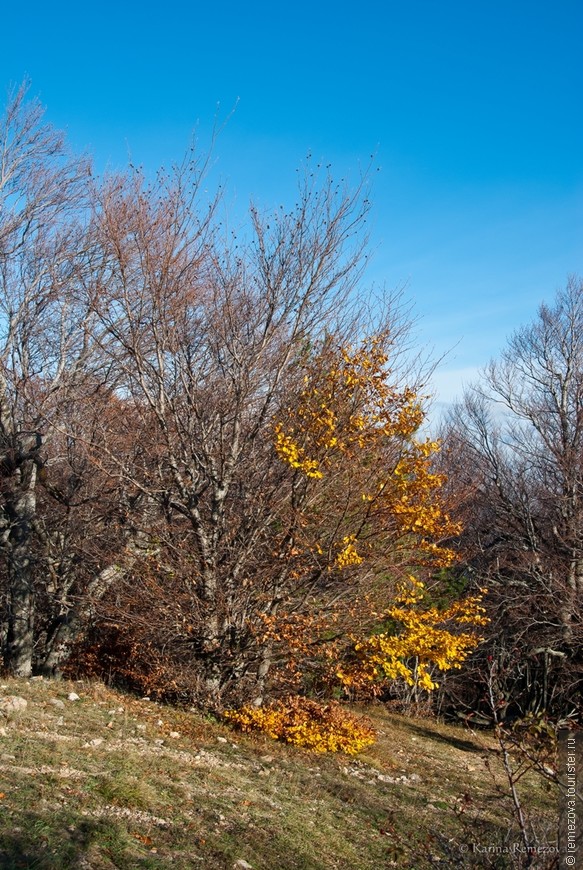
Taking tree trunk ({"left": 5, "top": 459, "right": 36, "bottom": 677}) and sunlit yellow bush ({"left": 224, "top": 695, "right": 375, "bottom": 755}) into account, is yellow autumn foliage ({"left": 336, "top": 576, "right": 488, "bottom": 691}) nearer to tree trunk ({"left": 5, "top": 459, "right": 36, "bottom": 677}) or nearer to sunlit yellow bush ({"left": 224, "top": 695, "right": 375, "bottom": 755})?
sunlit yellow bush ({"left": 224, "top": 695, "right": 375, "bottom": 755})

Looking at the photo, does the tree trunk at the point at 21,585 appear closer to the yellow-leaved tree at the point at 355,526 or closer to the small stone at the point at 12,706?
the small stone at the point at 12,706

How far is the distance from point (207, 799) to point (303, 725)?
279cm

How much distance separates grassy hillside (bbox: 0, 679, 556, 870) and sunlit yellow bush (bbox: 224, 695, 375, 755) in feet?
0.57

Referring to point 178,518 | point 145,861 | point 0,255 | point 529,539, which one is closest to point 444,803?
point 145,861

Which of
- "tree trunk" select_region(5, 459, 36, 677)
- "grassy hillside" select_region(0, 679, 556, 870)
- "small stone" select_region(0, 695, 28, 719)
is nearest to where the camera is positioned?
"grassy hillside" select_region(0, 679, 556, 870)

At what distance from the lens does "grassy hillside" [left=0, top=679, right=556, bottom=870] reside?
413 cm

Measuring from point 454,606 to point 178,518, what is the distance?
3.97 meters

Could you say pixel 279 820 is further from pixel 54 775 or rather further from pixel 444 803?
pixel 444 803

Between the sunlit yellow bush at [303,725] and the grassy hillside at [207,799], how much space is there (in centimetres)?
17

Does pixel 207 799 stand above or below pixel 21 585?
below

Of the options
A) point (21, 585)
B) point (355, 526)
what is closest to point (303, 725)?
point (355, 526)

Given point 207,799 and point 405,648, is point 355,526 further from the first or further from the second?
point 207,799

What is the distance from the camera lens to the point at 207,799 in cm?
560

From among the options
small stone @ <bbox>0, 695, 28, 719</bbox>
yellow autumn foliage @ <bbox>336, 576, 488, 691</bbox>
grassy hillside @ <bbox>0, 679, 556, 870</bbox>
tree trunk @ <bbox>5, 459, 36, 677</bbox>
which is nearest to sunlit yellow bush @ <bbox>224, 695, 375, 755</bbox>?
grassy hillside @ <bbox>0, 679, 556, 870</bbox>
